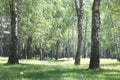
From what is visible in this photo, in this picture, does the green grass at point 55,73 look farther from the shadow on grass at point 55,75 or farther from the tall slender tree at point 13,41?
the tall slender tree at point 13,41

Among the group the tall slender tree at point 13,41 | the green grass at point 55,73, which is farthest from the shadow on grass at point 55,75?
the tall slender tree at point 13,41

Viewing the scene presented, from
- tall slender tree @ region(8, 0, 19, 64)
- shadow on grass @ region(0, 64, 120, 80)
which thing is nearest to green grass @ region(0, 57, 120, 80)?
shadow on grass @ region(0, 64, 120, 80)

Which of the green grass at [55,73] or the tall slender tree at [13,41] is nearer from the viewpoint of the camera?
the green grass at [55,73]

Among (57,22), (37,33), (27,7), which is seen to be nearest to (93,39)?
(27,7)

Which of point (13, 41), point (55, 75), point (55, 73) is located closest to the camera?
point (55, 75)

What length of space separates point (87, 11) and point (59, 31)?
14.9m

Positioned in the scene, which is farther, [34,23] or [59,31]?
[59,31]

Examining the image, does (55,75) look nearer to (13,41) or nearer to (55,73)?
(55,73)

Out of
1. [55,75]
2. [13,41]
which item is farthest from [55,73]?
[13,41]

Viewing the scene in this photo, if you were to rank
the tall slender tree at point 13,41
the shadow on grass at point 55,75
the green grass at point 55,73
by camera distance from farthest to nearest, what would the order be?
the tall slender tree at point 13,41 → the green grass at point 55,73 → the shadow on grass at point 55,75

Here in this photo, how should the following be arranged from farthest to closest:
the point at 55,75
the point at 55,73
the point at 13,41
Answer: the point at 13,41 → the point at 55,73 → the point at 55,75

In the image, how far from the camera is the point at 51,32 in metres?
79.9

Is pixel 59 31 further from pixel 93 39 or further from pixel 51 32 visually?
pixel 93 39

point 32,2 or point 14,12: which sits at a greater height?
point 32,2
